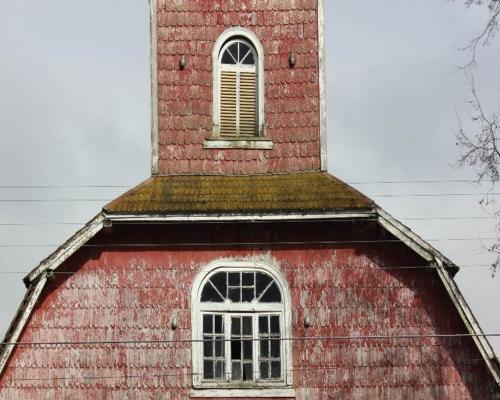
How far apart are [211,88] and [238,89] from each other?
0.55 meters

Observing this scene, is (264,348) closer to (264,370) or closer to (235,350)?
(264,370)

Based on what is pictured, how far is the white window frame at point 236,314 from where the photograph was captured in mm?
21984

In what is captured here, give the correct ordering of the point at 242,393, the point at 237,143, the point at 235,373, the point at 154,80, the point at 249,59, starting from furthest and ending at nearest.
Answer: the point at 249,59
the point at 154,80
the point at 237,143
the point at 235,373
the point at 242,393

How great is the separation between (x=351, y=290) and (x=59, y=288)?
17.6 feet

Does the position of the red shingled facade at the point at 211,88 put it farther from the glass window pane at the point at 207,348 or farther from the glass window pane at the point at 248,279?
the glass window pane at the point at 207,348

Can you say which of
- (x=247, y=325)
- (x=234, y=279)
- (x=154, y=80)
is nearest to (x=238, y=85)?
(x=154, y=80)

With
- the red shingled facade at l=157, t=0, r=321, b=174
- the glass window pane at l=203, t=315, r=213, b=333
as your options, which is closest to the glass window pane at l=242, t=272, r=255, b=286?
the glass window pane at l=203, t=315, r=213, b=333

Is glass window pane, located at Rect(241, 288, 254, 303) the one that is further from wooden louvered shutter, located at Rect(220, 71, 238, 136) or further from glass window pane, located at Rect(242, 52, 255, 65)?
glass window pane, located at Rect(242, 52, 255, 65)

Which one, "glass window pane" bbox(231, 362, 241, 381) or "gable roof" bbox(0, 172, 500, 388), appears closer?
"gable roof" bbox(0, 172, 500, 388)

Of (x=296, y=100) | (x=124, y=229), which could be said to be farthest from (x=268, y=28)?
(x=124, y=229)

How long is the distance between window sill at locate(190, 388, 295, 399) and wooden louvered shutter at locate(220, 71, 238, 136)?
526cm

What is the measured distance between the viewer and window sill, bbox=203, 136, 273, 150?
2406 centimetres

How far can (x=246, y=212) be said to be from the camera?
2233cm

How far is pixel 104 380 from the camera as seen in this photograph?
22109 mm
